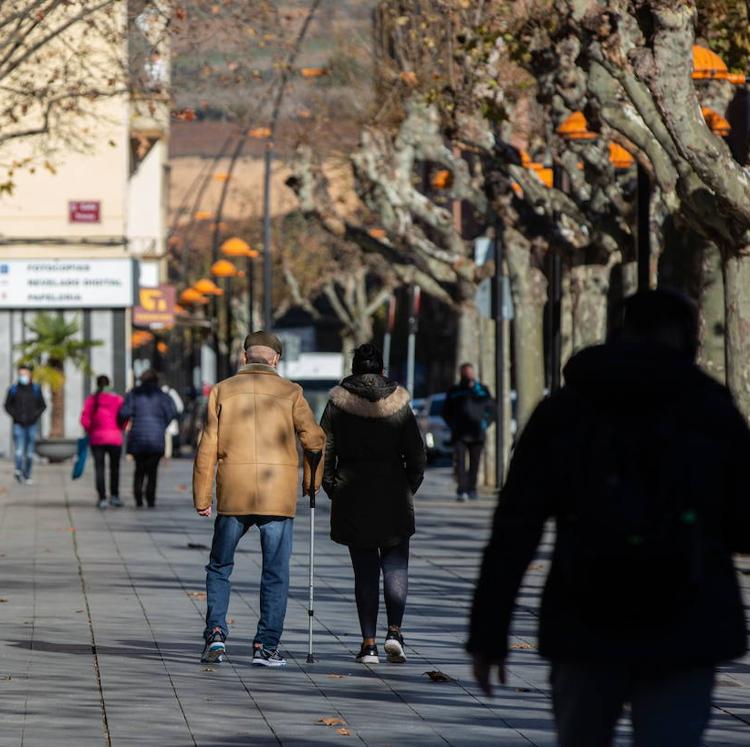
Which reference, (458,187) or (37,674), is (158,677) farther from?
(458,187)

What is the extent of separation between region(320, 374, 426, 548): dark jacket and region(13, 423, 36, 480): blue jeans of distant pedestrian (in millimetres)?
21832

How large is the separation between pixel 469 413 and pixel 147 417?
4.69 meters

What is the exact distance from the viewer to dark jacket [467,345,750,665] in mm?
4395

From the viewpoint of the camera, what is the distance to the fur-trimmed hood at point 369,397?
34.9ft

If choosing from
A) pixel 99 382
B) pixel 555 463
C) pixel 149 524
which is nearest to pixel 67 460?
pixel 99 382

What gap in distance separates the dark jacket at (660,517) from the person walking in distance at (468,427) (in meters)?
22.3

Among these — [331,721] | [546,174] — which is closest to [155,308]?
[546,174]

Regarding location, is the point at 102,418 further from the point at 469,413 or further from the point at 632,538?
the point at 632,538

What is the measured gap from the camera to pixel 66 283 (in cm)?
4525

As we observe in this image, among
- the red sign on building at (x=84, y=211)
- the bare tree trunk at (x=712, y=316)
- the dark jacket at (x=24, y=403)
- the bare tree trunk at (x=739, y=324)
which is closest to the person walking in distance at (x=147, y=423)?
the dark jacket at (x=24, y=403)

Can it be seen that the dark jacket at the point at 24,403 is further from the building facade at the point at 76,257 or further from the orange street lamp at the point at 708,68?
the orange street lamp at the point at 708,68

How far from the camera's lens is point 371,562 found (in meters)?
10.6

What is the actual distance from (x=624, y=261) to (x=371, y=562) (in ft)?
44.3

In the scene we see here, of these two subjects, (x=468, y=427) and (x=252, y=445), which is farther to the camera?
(x=468, y=427)
